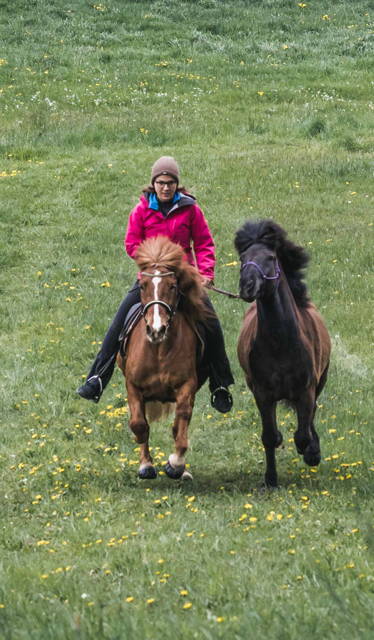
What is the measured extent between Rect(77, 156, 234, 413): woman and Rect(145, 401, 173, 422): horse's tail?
1.80 feet

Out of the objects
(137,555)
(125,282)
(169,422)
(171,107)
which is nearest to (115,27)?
(171,107)

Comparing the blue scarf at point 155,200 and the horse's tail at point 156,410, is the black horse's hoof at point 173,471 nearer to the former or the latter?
the horse's tail at point 156,410

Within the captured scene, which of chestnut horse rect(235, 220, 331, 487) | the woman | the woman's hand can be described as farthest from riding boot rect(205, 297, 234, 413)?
chestnut horse rect(235, 220, 331, 487)

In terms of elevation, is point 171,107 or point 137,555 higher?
point 137,555

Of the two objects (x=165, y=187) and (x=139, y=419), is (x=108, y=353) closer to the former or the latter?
(x=139, y=419)

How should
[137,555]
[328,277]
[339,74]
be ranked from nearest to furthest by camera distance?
[137,555], [328,277], [339,74]

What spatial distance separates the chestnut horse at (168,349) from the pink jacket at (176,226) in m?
A: 0.47

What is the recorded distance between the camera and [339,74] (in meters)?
31.3

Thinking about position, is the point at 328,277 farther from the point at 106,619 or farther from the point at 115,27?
the point at 115,27

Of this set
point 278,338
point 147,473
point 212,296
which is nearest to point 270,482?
point 147,473

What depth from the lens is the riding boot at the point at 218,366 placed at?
10.1 meters

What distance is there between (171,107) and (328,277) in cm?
1179

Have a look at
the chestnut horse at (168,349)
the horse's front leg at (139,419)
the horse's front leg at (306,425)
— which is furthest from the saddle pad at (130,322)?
the horse's front leg at (306,425)

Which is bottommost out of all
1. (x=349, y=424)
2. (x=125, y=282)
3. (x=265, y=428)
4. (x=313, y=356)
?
(x=125, y=282)
